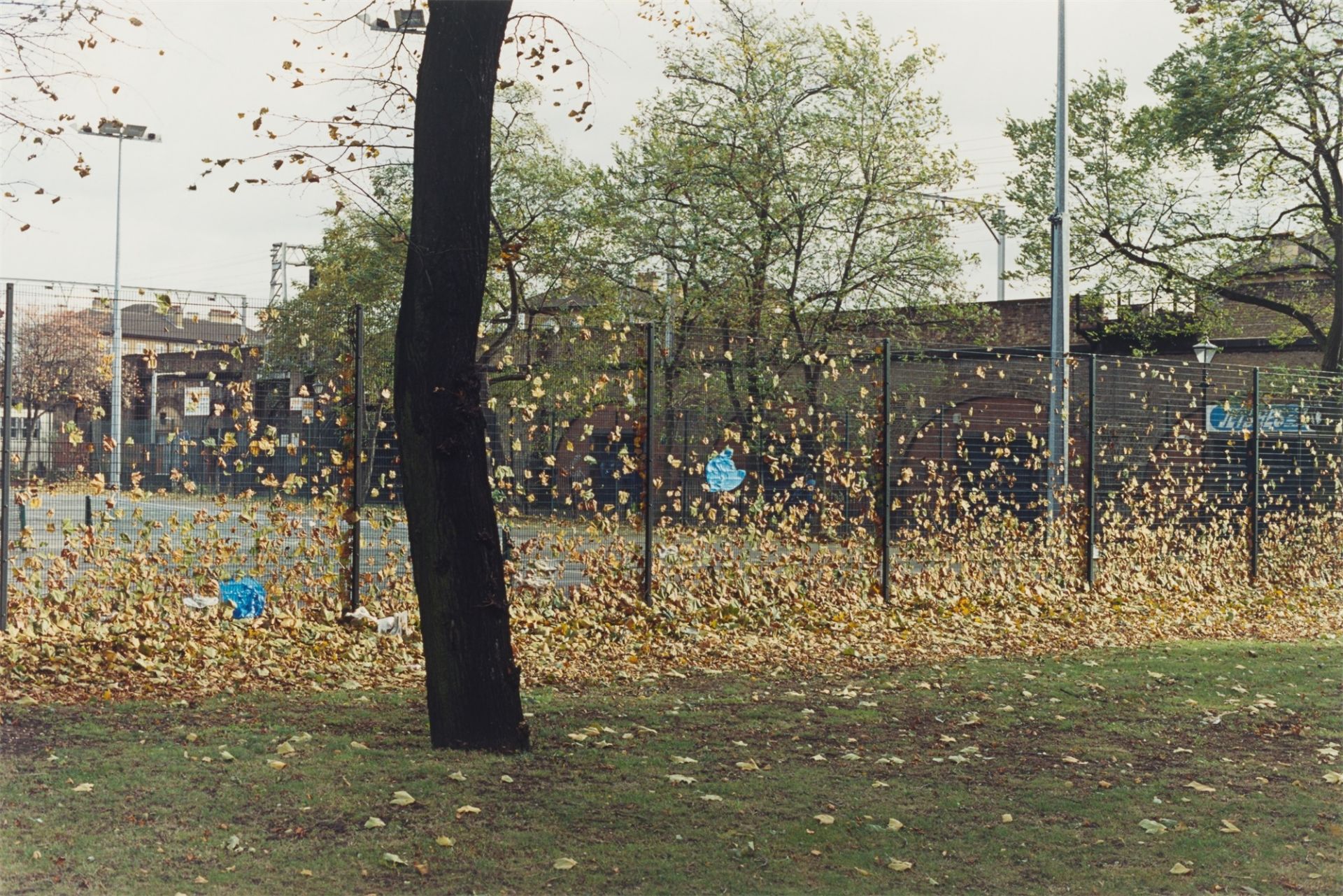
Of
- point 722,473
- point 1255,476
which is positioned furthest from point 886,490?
point 1255,476

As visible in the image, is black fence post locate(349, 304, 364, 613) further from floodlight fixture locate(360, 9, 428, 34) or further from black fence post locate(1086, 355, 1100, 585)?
black fence post locate(1086, 355, 1100, 585)

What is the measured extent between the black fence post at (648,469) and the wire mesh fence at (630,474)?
53mm

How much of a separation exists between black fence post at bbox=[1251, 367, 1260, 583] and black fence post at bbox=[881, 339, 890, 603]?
20.7ft

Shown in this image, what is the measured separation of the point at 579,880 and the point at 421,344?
3.05m

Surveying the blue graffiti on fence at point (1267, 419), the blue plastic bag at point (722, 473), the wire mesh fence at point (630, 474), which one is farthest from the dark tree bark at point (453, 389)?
the blue graffiti on fence at point (1267, 419)

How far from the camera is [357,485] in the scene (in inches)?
432

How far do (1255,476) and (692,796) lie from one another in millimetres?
13530

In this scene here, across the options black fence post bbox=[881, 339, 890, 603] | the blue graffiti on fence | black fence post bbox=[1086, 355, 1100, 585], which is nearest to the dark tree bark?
black fence post bbox=[881, 339, 890, 603]

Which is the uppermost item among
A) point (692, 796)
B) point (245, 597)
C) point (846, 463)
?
point (846, 463)

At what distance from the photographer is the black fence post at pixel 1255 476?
55.5 ft

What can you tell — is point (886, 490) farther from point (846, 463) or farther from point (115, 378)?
point (115, 378)

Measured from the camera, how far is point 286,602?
35.3ft

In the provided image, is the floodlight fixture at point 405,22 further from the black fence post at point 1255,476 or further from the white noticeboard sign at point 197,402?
the black fence post at point 1255,476

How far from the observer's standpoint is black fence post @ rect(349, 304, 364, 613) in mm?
10914
